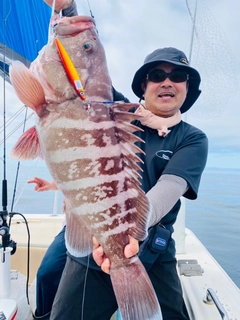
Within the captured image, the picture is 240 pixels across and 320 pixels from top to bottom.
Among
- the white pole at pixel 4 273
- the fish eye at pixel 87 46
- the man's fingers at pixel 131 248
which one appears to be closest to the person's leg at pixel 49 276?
the white pole at pixel 4 273

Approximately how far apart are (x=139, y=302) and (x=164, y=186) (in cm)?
56

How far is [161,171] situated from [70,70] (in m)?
0.89

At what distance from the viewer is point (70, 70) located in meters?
1.17

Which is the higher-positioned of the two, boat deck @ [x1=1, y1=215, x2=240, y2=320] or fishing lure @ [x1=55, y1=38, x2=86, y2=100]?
fishing lure @ [x1=55, y1=38, x2=86, y2=100]

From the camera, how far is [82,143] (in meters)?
1.13

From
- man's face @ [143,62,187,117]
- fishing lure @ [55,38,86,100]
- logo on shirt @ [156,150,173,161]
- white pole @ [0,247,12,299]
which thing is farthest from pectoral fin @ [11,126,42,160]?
white pole @ [0,247,12,299]

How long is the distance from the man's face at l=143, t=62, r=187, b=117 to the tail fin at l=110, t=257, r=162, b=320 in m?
1.06

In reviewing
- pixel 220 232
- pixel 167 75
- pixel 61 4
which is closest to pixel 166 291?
pixel 167 75

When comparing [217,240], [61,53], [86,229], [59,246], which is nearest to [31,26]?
[59,246]

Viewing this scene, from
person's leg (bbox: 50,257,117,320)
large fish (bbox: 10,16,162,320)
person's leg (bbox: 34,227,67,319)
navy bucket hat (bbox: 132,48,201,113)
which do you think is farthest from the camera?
person's leg (bbox: 34,227,67,319)

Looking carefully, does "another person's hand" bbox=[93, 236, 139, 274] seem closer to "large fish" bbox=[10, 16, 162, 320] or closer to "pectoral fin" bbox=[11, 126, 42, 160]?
"large fish" bbox=[10, 16, 162, 320]

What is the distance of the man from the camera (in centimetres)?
170

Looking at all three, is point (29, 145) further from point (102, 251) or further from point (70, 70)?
point (102, 251)

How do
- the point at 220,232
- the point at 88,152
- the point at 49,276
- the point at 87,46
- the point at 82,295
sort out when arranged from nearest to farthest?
the point at 88,152
the point at 87,46
the point at 82,295
the point at 49,276
the point at 220,232
